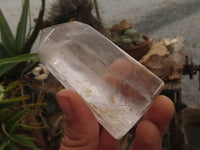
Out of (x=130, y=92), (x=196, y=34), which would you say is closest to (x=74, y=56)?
A: (x=130, y=92)

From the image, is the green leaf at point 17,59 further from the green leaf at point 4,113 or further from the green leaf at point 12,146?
the green leaf at point 12,146

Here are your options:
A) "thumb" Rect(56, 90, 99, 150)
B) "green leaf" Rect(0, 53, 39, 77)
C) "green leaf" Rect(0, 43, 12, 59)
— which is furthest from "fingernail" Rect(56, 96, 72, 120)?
"green leaf" Rect(0, 43, 12, 59)

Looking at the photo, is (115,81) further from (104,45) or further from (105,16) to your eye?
(105,16)

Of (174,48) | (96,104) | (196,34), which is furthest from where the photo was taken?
(174,48)

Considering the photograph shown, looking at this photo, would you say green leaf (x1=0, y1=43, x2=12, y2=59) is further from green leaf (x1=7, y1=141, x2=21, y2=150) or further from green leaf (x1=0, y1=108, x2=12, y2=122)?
green leaf (x1=7, y1=141, x2=21, y2=150)

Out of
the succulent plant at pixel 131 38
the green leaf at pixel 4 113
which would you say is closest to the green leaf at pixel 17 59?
the green leaf at pixel 4 113

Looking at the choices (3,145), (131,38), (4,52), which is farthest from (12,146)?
(131,38)

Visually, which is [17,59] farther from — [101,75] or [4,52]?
[101,75]
